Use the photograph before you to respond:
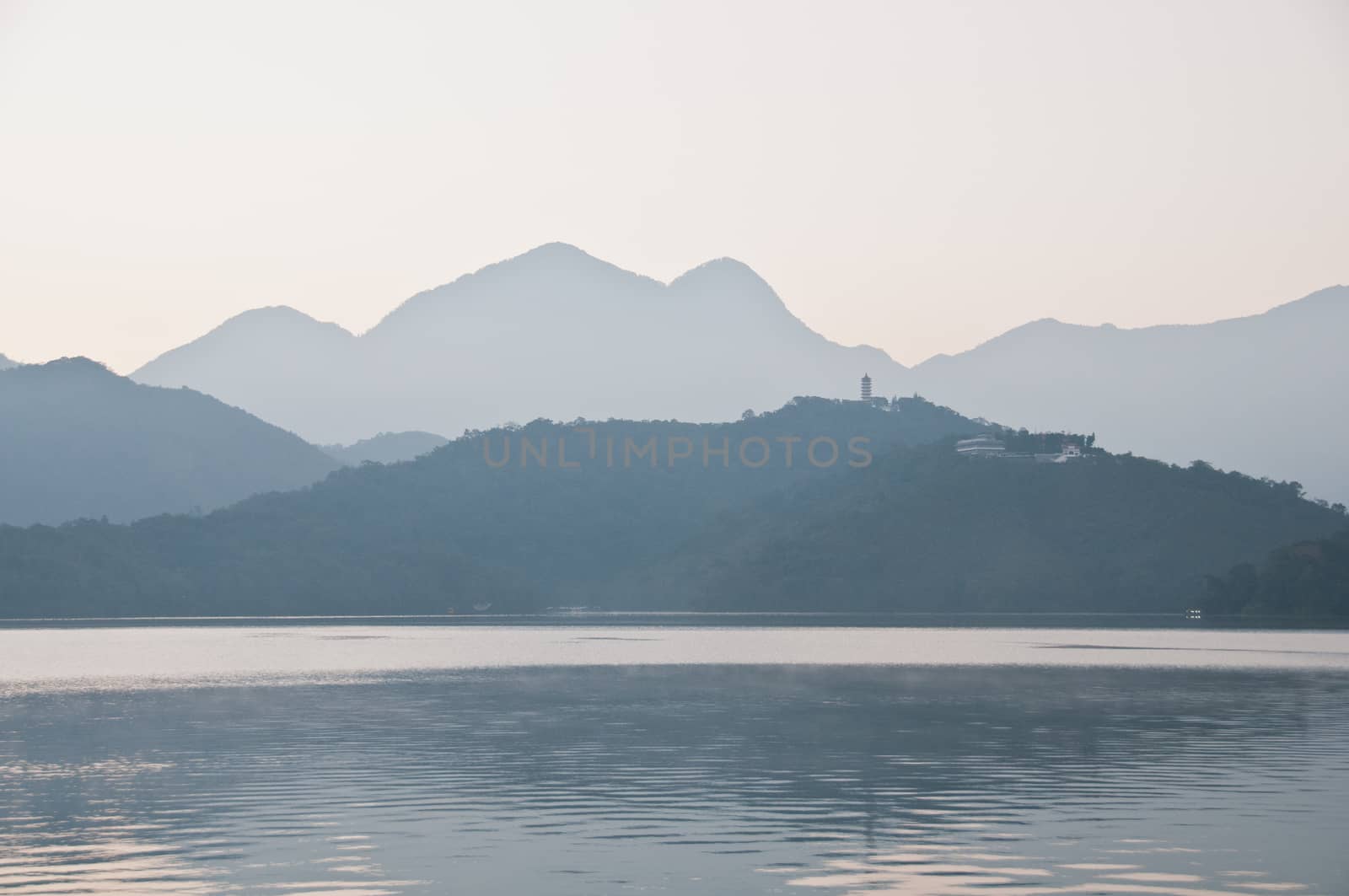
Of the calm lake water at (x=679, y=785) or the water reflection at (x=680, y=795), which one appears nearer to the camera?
the water reflection at (x=680, y=795)

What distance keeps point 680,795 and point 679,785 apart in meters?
2.54

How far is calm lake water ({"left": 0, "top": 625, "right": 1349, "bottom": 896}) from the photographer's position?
35281mm

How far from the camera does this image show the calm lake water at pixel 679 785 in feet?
116

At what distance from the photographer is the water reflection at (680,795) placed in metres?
Answer: 35.1

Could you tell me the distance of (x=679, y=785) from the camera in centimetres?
5066

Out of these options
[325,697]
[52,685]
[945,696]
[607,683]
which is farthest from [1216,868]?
[52,685]

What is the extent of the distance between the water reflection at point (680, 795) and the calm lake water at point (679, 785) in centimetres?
17

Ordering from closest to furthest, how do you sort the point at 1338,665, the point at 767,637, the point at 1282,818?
the point at 1282,818, the point at 1338,665, the point at 767,637

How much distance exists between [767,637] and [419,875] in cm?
16205

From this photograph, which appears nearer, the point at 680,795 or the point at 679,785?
the point at 680,795

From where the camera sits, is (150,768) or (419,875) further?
(150,768)

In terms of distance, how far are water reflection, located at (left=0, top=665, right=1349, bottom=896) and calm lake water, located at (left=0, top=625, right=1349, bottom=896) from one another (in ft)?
0.55

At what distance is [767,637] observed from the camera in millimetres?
Result: 195500

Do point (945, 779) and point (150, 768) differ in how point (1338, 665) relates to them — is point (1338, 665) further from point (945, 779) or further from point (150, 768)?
point (150, 768)
